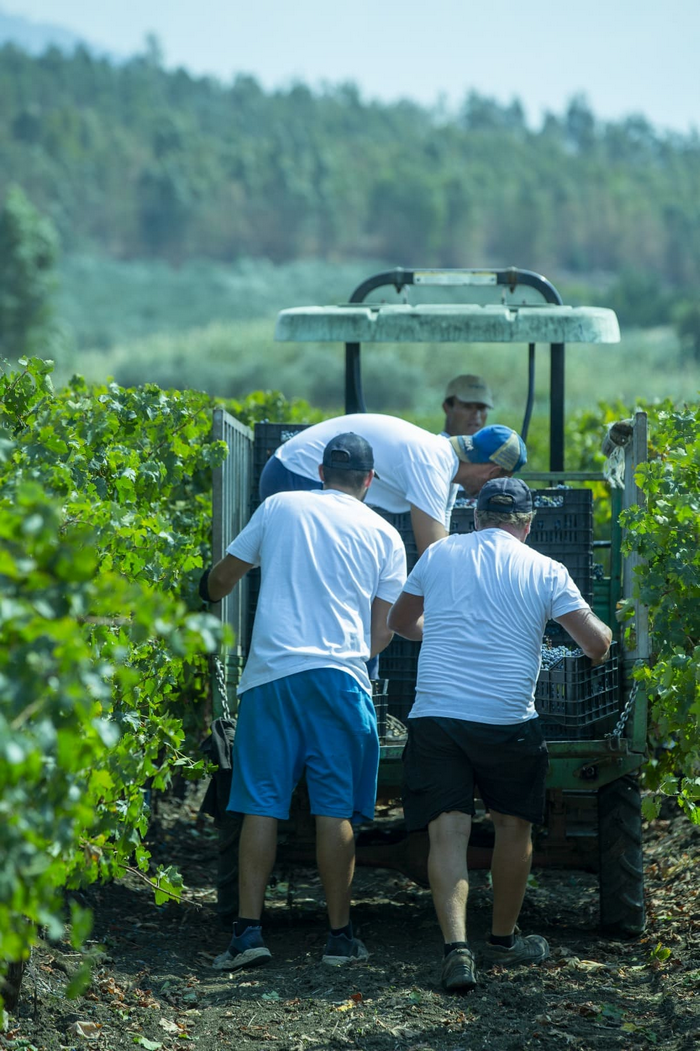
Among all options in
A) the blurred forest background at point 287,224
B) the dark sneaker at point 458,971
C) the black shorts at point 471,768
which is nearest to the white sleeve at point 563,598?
the black shorts at point 471,768

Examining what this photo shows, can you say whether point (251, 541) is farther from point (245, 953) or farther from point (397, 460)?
point (245, 953)

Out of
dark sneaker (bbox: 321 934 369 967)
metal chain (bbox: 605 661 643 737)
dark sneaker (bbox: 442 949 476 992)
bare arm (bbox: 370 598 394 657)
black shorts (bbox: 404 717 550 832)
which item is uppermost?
bare arm (bbox: 370 598 394 657)

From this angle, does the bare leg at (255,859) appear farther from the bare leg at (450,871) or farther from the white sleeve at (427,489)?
the white sleeve at (427,489)

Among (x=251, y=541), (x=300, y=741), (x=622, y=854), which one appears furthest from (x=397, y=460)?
(x=622, y=854)

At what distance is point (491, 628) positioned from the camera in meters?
4.98

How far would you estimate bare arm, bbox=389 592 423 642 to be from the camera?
5254mm

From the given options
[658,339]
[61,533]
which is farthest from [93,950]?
[658,339]

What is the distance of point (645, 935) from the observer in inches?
222

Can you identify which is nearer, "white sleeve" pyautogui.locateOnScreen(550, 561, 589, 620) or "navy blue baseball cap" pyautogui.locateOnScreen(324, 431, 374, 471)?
"white sleeve" pyautogui.locateOnScreen(550, 561, 589, 620)

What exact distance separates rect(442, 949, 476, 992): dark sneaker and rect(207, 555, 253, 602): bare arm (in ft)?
5.37

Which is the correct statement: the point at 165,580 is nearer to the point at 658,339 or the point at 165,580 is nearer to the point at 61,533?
the point at 61,533

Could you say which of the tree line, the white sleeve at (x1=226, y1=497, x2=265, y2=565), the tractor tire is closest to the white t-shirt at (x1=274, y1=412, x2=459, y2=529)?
the white sleeve at (x1=226, y1=497, x2=265, y2=565)

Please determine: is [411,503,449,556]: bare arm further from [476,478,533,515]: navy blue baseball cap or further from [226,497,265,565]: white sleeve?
[226,497,265,565]: white sleeve

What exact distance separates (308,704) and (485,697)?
2.23ft
